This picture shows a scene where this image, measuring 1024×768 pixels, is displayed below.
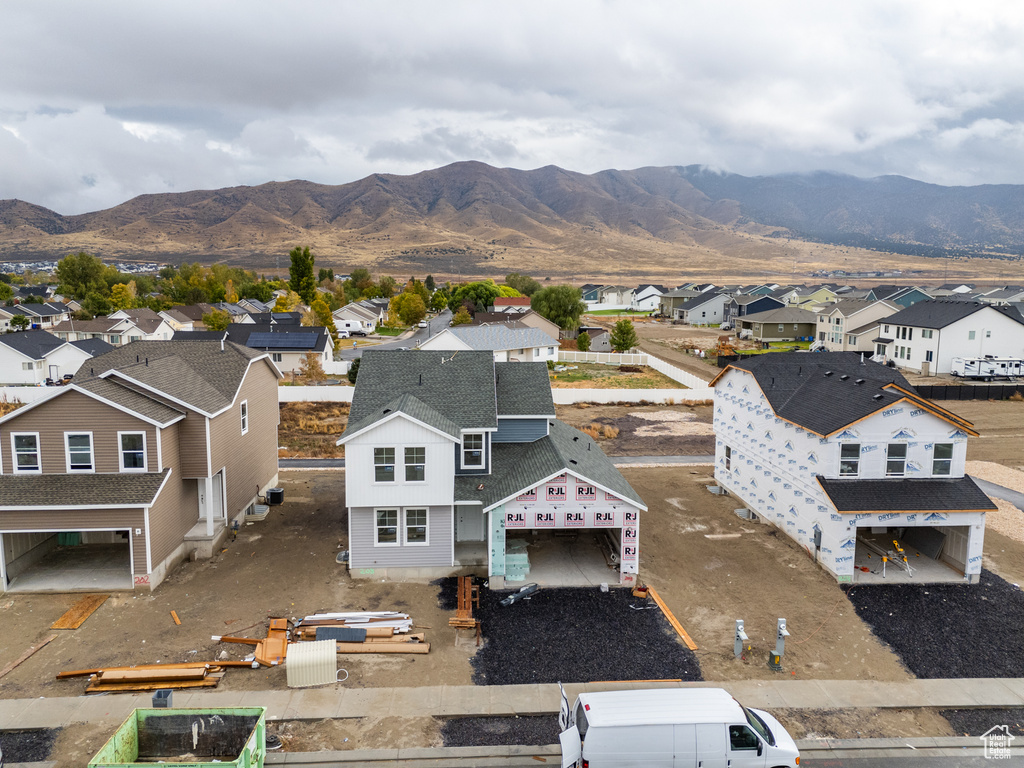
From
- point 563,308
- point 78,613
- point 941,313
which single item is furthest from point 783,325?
point 78,613

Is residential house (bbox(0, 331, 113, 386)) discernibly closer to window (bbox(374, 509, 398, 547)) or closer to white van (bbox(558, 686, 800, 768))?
window (bbox(374, 509, 398, 547))

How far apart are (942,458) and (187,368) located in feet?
94.6

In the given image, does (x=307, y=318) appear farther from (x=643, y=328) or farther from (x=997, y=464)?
(x=997, y=464)

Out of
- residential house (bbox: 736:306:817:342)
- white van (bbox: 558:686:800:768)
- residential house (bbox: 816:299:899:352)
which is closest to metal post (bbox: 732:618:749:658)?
white van (bbox: 558:686:800:768)

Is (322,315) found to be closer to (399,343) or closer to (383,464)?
(399,343)

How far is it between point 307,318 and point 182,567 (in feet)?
241

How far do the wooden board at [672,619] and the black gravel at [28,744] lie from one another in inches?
613

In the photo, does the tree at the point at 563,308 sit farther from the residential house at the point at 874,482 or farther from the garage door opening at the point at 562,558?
the garage door opening at the point at 562,558

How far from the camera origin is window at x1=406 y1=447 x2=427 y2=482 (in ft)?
71.4

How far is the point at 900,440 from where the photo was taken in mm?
22953

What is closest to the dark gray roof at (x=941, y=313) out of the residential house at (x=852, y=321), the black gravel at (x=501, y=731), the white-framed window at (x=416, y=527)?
the residential house at (x=852, y=321)

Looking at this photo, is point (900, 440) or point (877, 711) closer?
point (877, 711)

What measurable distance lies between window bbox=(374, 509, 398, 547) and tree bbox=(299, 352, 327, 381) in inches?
1880

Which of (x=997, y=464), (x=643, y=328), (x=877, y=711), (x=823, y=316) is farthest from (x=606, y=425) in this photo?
(x=643, y=328)
